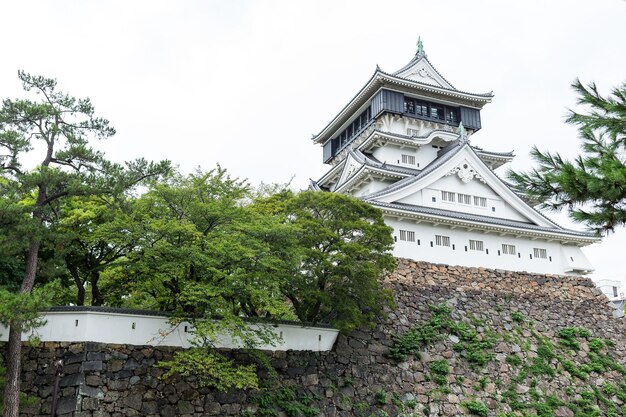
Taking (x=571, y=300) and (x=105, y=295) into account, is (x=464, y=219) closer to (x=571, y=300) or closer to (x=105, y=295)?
(x=571, y=300)

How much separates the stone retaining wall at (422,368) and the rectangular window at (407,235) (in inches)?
32.1

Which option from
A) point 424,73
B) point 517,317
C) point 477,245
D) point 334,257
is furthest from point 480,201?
point 334,257

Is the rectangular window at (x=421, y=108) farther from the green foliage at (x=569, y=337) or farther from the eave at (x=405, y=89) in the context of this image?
the green foliage at (x=569, y=337)

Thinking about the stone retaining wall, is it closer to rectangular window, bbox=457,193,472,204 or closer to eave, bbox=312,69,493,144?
rectangular window, bbox=457,193,472,204

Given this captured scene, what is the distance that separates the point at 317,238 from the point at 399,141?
999cm

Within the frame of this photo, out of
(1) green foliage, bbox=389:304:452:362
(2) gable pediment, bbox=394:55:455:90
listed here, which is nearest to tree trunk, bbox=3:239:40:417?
(1) green foliage, bbox=389:304:452:362

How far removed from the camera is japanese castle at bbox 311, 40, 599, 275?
19.3m

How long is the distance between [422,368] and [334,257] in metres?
4.22

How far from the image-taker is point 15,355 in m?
11.2

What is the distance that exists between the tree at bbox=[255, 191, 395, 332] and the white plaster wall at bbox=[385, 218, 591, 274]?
3223mm

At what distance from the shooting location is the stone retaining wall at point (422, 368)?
11.9m

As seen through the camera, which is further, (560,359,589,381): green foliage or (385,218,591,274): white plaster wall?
(385,218,591,274): white plaster wall

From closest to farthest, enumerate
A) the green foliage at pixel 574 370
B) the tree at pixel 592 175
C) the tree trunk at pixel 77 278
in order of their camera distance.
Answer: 1. the tree at pixel 592 175
2. the tree trunk at pixel 77 278
3. the green foliage at pixel 574 370

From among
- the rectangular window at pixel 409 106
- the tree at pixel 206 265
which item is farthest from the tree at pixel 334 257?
the rectangular window at pixel 409 106
